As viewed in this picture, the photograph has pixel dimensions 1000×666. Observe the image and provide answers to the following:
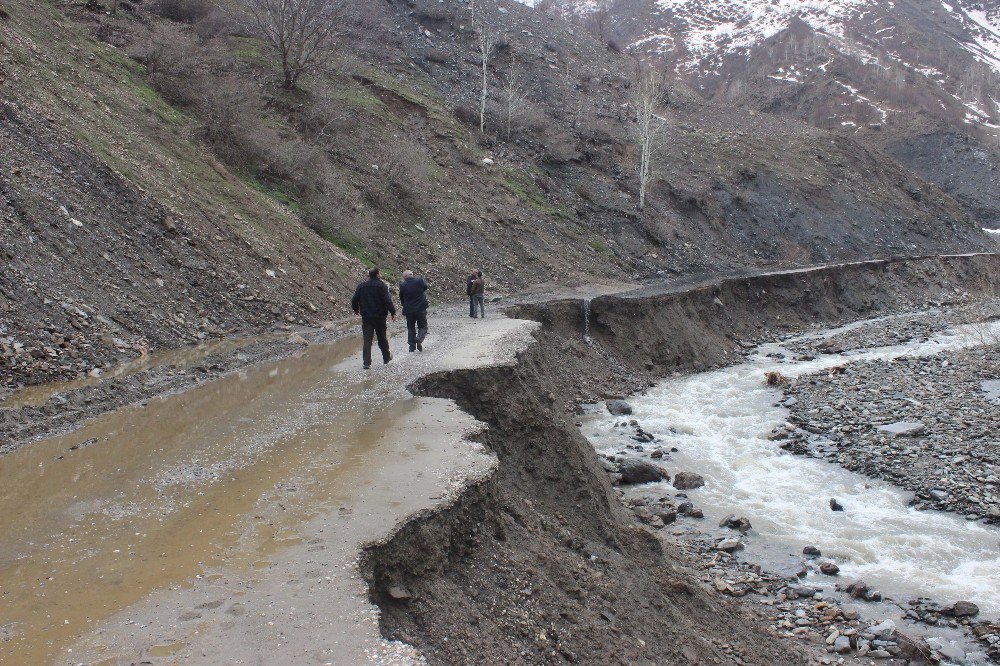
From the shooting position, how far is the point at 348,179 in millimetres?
27062

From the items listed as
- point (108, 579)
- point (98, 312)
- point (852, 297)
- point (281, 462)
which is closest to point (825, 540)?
point (281, 462)

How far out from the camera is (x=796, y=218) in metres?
42.3

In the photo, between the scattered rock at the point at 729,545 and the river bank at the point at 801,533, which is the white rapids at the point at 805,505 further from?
the scattered rock at the point at 729,545

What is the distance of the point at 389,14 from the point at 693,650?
48.6 metres

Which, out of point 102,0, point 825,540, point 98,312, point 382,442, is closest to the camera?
point 382,442

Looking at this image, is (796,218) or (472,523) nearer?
(472,523)

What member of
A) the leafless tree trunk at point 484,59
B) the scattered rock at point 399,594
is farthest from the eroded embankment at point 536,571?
the leafless tree trunk at point 484,59

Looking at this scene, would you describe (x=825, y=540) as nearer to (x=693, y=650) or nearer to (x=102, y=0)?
(x=693, y=650)

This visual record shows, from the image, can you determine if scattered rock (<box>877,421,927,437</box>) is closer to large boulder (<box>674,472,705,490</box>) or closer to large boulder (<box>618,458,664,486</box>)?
large boulder (<box>674,472,705,490</box>)

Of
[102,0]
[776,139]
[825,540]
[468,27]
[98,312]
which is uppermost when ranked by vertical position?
[468,27]

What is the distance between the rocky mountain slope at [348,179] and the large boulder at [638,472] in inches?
329

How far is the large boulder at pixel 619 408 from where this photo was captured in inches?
660

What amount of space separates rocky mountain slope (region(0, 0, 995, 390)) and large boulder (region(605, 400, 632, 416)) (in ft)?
23.5

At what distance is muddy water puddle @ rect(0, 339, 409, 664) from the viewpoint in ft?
16.0
